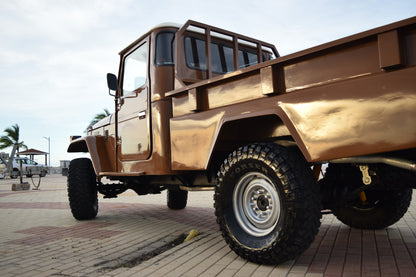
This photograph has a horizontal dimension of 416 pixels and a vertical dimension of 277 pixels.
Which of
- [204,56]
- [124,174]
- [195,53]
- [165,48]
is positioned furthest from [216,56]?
[124,174]

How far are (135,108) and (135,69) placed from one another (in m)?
0.59

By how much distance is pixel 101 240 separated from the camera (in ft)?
13.8

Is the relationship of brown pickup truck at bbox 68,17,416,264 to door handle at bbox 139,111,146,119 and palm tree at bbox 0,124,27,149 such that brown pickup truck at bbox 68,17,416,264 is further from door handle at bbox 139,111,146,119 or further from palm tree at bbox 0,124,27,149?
palm tree at bbox 0,124,27,149

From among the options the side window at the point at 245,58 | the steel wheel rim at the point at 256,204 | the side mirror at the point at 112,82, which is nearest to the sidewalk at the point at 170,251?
the steel wheel rim at the point at 256,204

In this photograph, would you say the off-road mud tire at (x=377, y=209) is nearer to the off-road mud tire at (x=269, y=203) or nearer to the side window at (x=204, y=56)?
the off-road mud tire at (x=269, y=203)

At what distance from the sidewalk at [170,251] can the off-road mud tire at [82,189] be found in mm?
215

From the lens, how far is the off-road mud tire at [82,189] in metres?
5.54

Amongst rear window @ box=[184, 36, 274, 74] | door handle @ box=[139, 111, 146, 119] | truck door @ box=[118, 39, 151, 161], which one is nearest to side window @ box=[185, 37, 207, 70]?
rear window @ box=[184, 36, 274, 74]

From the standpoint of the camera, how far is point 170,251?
3.51 m

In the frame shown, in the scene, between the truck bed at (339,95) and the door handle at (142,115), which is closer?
the truck bed at (339,95)

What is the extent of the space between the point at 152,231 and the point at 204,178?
48.4 inches

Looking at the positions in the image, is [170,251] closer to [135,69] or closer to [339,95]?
[339,95]

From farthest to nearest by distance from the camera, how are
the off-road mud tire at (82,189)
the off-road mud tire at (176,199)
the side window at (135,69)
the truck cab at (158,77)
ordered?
the off-road mud tire at (176,199)
the off-road mud tire at (82,189)
the side window at (135,69)
the truck cab at (158,77)

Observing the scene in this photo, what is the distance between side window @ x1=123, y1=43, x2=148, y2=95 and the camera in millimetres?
4539
